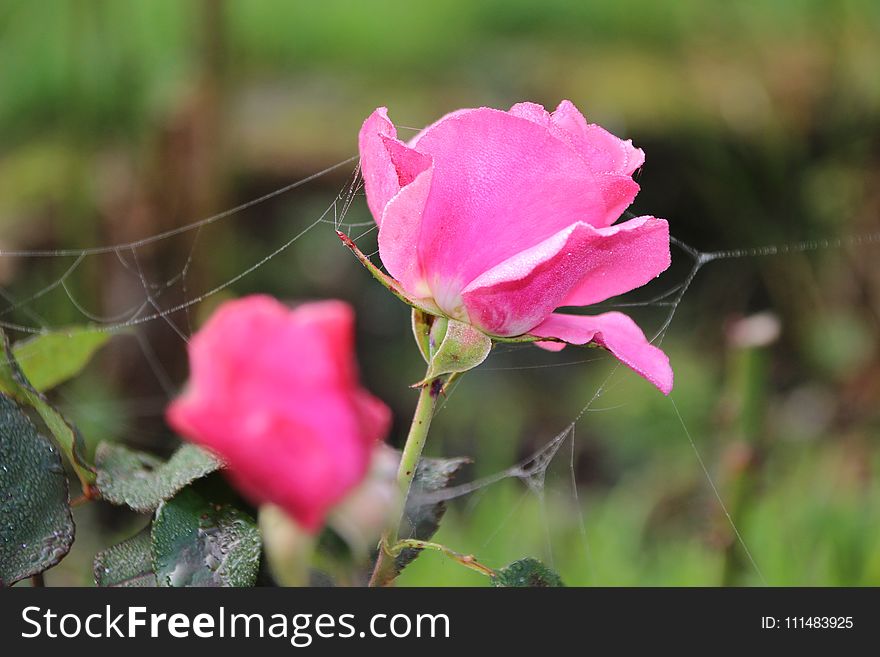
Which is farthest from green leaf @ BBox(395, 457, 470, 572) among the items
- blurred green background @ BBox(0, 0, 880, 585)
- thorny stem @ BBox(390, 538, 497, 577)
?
blurred green background @ BBox(0, 0, 880, 585)

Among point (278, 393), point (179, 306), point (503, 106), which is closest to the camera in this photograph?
point (278, 393)

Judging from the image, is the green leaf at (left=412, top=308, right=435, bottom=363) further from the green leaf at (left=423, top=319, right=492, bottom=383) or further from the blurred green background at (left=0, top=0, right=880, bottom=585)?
the blurred green background at (left=0, top=0, right=880, bottom=585)

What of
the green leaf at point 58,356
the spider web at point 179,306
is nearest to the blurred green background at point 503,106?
the spider web at point 179,306

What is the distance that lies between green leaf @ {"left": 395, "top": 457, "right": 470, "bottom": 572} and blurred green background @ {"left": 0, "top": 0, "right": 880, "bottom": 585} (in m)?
0.33

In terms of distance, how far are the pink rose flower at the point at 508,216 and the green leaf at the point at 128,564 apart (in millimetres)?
65

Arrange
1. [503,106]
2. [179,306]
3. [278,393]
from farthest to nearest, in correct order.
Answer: [503,106] → [179,306] → [278,393]

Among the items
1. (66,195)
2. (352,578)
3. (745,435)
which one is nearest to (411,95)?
(66,195)

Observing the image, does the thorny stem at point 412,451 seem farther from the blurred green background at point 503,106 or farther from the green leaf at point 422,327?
the blurred green background at point 503,106

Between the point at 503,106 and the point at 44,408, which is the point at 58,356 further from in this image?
the point at 503,106

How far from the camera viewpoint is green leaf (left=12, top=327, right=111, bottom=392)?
19 centimetres

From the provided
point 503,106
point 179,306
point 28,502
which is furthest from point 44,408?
point 503,106

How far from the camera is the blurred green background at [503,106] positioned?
2.18 feet

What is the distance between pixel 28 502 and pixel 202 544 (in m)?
0.03

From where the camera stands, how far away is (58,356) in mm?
195
